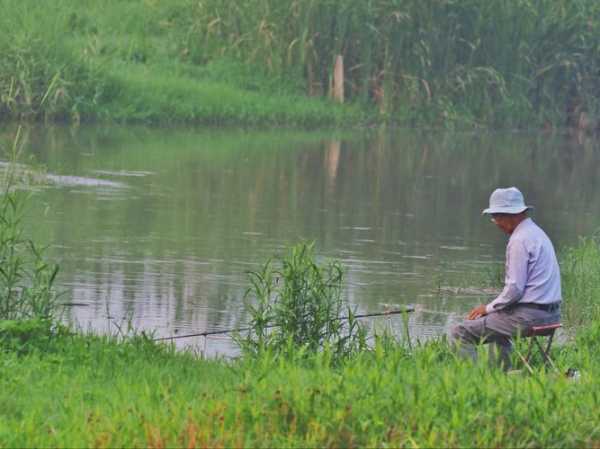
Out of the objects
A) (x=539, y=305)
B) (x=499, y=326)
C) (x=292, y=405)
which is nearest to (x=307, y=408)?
(x=292, y=405)

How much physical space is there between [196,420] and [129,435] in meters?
0.31

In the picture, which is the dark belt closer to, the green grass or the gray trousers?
the gray trousers

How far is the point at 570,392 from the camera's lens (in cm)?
710

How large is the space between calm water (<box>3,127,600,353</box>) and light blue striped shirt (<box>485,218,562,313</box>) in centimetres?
222

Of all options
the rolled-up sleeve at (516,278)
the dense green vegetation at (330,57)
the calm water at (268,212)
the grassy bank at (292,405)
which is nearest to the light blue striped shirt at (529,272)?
the rolled-up sleeve at (516,278)

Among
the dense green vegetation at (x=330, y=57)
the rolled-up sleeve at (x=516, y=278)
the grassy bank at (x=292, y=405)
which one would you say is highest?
the dense green vegetation at (x=330, y=57)

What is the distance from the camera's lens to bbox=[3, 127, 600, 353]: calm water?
1268 centimetres

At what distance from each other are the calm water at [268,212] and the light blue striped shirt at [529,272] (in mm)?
2218

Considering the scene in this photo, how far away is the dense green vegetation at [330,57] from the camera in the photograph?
30.5 m

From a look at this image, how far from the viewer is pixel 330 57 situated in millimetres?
32750

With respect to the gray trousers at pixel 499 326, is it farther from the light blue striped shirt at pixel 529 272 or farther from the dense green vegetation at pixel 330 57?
the dense green vegetation at pixel 330 57

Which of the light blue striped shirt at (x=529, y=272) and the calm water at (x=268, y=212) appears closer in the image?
the light blue striped shirt at (x=529, y=272)

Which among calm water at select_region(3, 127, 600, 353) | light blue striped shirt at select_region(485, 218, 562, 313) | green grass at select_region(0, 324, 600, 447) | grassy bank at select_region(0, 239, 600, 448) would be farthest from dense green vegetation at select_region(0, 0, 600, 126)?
green grass at select_region(0, 324, 600, 447)

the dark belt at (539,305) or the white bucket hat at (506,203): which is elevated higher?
the white bucket hat at (506,203)
